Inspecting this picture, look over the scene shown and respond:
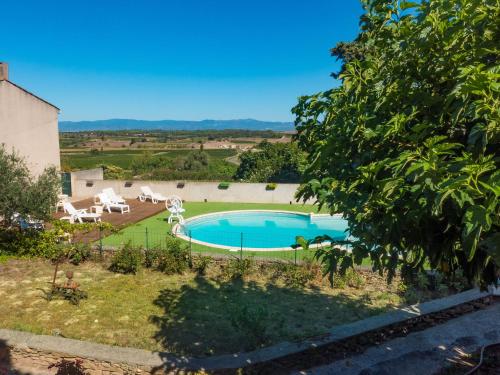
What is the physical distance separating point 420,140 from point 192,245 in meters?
12.9

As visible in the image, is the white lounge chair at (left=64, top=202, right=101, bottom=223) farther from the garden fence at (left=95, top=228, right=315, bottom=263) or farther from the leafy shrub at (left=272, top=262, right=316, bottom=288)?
the leafy shrub at (left=272, top=262, right=316, bottom=288)

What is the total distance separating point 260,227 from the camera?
21.0m

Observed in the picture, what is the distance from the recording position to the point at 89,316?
8.96 m

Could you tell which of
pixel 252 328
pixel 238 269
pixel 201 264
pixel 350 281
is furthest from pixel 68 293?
pixel 350 281

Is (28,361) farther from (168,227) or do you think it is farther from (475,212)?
(168,227)

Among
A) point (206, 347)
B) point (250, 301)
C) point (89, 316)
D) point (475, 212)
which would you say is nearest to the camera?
point (475, 212)

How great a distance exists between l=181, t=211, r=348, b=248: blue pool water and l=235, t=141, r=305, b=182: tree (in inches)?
243

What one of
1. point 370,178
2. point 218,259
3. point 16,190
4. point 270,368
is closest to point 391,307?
point 270,368

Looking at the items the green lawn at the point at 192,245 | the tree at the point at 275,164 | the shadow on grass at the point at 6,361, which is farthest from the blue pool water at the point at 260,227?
the shadow on grass at the point at 6,361

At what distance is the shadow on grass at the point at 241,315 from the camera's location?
7425 mm

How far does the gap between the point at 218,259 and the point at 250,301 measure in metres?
2.88

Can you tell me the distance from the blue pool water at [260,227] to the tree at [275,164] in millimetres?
6169

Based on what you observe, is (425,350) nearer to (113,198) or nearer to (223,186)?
(223,186)

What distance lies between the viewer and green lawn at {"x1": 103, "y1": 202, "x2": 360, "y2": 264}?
46.3 feet
